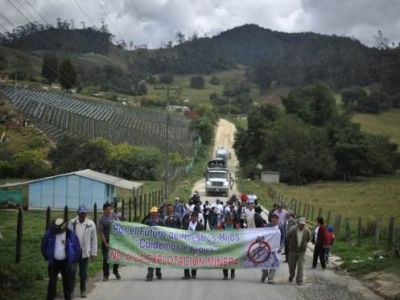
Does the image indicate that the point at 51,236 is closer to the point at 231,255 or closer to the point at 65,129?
the point at 231,255

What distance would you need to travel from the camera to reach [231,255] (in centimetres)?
1628

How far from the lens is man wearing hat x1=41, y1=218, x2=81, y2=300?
11719 millimetres

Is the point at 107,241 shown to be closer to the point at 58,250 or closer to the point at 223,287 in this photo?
the point at 223,287

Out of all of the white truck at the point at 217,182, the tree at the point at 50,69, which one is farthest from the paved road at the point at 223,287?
the tree at the point at 50,69

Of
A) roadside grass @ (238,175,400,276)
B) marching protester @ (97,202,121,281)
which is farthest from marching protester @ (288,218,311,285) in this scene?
marching protester @ (97,202,121,281)

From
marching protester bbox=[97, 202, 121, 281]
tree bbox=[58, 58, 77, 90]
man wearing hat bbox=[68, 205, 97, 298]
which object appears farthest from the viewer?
tree bbox=[58, 58, 77, 90]

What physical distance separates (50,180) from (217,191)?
60.9 ft

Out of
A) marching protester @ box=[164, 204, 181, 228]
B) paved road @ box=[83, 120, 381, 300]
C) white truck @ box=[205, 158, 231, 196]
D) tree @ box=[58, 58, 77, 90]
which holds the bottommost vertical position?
paved road @ box=[83, 120, 381, 300]

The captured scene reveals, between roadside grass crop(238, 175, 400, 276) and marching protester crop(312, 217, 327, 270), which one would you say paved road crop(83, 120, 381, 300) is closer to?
marching protester crop(312, 217, 327, 270)

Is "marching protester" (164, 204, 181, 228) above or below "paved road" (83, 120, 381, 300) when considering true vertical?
above

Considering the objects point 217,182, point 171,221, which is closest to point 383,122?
point 217,182

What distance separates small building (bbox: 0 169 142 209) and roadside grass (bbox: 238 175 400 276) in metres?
12.7

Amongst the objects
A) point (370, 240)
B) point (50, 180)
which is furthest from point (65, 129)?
point (370, 240)

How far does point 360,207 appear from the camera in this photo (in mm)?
45875
